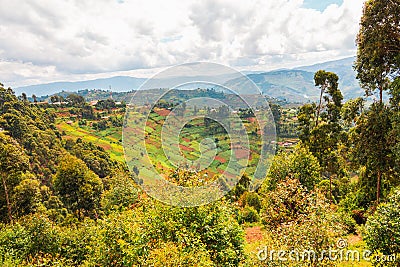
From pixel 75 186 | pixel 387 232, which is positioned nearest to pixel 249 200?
pixel 387 232

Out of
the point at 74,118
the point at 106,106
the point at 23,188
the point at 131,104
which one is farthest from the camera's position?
the point at 106,106

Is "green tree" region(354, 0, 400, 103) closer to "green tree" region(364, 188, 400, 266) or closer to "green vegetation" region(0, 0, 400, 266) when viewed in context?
"green vegetation" region(0, 0, 400, 266)

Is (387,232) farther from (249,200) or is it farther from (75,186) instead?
(75,186)

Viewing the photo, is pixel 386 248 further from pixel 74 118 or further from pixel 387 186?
pixel 74 118

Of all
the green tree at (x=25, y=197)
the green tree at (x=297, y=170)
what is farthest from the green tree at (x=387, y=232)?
the green tree at (x=25, y=197)

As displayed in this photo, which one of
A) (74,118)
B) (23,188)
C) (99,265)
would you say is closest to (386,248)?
(99,265)

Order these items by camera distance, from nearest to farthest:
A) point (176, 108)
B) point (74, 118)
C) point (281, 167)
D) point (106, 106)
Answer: point (176, 108) < point (281, 167) < point (74, 118) < point (106, 106)

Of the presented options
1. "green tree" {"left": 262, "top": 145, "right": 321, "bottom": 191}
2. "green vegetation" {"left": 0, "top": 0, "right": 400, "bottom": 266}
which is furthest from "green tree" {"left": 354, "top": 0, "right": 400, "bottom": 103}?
"green tree" {"left": 262, "top": 145, "right": 321, "bottom": 191}
